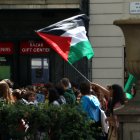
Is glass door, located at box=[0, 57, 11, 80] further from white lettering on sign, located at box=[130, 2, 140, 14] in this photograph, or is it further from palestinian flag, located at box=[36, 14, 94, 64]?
palestinian flag, located at box=[36, 14, 94, 64]

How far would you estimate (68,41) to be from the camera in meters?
16.6

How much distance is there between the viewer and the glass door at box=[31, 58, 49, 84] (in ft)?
79.3

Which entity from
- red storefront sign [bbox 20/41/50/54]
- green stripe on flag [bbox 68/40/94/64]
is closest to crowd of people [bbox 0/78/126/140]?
green stripe on flag [bbox 68/40/94/64]

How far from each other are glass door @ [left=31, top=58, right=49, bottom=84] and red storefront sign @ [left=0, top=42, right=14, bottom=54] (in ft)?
2.37

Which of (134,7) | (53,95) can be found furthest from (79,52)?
(134,7)

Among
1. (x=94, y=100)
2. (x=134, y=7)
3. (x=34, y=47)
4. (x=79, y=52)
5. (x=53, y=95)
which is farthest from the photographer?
(x=34, y=47)

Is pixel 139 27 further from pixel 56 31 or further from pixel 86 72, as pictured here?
pixel 86 72

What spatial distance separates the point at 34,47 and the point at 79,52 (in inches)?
308

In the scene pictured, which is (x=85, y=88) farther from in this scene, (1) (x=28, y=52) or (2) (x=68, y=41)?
(1) (x=28, y=52)

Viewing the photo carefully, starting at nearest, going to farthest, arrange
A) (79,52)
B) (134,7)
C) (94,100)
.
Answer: (94,100)
(79,52)
(134,7)

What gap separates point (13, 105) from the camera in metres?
12.3

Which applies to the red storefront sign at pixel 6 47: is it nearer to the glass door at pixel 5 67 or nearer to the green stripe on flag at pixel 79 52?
the glass door at pixel 5 67

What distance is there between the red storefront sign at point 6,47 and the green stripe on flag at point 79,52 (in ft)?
25.5

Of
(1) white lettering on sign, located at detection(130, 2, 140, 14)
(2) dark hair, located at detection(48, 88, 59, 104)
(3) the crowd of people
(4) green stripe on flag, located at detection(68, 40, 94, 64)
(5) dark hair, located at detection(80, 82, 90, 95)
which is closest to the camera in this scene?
(3) the crowd of people
